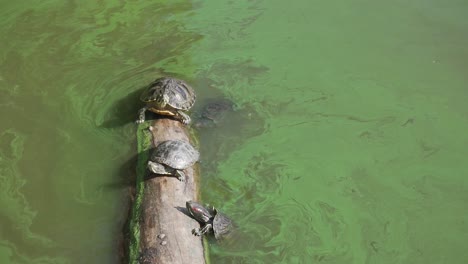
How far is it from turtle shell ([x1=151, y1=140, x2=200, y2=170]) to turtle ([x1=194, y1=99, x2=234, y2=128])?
60 centimetres

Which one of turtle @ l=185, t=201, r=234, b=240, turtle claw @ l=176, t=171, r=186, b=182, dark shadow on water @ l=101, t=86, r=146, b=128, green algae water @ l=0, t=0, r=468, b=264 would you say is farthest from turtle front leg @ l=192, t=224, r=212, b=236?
dark shadow on water @ l=101, t=86, r=146, b=128

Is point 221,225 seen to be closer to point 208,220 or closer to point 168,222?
point 208,220

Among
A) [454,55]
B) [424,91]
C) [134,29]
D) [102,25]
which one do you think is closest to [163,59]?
[134,29]

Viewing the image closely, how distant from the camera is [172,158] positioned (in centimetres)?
318

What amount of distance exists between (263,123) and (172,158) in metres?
1.16

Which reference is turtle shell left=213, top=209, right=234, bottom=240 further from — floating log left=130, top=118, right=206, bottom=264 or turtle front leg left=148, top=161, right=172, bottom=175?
turtle front leg left=148, top=161, right=172, bottom=175

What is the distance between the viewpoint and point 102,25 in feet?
17.9

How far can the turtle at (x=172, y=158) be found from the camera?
3.17m

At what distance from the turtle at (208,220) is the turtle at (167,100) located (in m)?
1.07

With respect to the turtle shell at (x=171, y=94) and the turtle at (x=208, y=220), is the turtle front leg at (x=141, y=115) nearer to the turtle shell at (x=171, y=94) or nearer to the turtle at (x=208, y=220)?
the turtle shell at (x=171, y=94)

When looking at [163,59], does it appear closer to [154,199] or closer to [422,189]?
[154,199]

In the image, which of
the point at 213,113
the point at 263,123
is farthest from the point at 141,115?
the point at 263,123

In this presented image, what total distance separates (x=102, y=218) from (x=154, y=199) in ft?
1.46

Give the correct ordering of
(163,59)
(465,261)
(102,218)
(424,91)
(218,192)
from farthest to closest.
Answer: (163,59) < (424,91) < (218,192) < (102,218) < (465,261)
